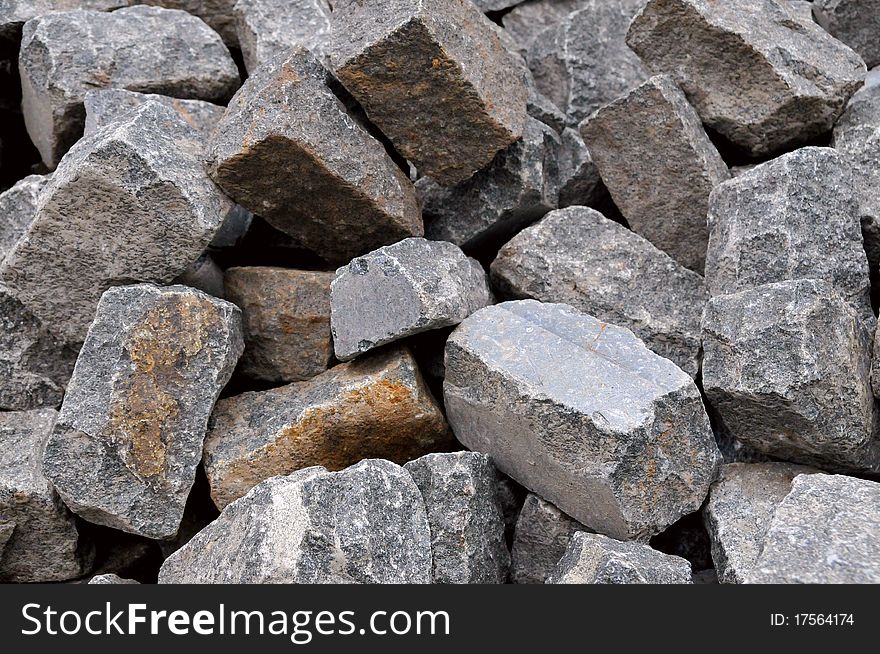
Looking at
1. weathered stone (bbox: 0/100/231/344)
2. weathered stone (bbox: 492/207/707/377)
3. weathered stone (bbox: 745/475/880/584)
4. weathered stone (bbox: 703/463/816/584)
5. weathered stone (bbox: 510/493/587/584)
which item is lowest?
weathered stone (bbox: 510/493/587/584)

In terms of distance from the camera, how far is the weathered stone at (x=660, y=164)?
2.81 metres

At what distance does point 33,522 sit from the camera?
2449 mm

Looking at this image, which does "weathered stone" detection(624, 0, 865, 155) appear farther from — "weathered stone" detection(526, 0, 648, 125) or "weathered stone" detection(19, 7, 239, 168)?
"weathered stone" detection(19, 7, 239, 168)

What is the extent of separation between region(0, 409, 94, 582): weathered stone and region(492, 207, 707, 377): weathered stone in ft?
4.72


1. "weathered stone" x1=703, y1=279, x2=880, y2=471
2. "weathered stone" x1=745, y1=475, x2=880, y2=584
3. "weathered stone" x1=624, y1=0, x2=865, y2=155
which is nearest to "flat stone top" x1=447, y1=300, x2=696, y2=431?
"weathered stone" x1=703, y1=279, x2=880, y2=471

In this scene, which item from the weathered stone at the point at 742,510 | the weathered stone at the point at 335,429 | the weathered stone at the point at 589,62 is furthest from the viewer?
the weathered stone at the point at 589,62

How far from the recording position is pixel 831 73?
115 inches

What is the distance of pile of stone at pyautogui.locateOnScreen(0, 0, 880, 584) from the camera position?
7.10 feet

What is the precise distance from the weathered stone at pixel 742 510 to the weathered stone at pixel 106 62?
7.23 feet

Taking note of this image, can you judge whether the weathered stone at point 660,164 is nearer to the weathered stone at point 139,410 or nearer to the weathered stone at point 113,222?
the weathered stone at point 113,222

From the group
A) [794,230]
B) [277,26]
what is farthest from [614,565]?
[277,26]

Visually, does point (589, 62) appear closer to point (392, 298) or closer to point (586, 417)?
point (392, 298)

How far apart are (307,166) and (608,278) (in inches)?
37.2

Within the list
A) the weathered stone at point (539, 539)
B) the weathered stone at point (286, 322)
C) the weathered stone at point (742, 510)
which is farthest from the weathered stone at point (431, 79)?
the weathered stone at point (742, 510)
